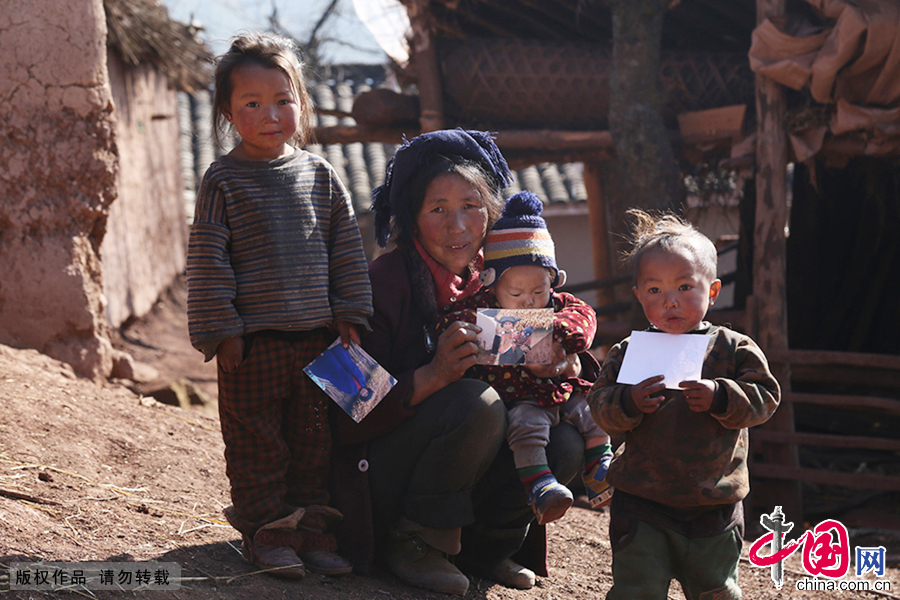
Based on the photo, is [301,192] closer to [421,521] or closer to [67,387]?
[421,521]

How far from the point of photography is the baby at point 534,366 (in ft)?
8.47

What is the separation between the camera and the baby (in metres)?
2.58

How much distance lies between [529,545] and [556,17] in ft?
13.1

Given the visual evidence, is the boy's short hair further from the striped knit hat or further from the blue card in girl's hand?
the blue card in girl's hand

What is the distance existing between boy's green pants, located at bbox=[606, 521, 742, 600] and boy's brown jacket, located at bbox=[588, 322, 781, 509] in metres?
0.11

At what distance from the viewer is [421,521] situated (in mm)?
2562

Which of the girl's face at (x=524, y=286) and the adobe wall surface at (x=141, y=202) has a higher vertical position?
the adobe wall surface at (x=141, y=202)

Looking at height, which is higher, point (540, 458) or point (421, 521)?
point (540, 458)

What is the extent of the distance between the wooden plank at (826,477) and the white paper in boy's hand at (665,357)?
3.02m

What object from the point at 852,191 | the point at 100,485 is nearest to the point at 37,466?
the point at 100,485

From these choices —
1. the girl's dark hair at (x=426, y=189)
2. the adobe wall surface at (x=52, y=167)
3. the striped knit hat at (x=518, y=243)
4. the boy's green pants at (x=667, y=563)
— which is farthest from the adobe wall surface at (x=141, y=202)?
the boy's green pants at (x=667, y=563)

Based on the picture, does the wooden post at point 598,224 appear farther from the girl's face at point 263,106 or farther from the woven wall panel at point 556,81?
the girl's face at point 263,106

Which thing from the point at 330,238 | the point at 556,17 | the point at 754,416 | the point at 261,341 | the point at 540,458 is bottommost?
the point at 540,458

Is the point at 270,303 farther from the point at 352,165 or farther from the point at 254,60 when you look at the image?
the point at 352,165
